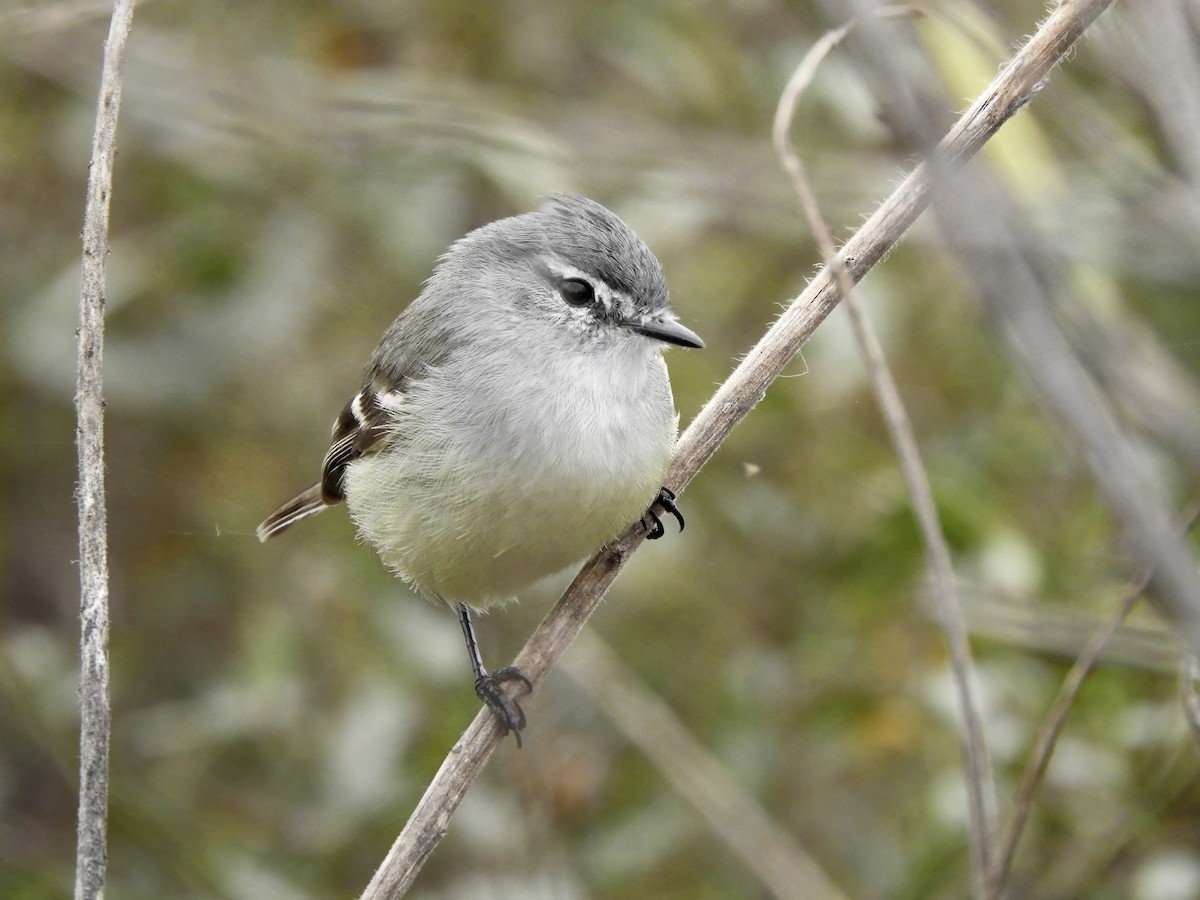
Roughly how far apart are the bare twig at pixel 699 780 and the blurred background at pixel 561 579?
17 centimetres

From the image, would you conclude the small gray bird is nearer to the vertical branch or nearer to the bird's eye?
the bird's eye

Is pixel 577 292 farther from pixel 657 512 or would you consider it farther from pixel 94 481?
pixel 94 481

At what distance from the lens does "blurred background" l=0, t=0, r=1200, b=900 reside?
3.00 metres

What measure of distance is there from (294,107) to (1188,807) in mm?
2823

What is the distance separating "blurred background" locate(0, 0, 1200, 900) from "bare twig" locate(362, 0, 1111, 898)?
58 cm

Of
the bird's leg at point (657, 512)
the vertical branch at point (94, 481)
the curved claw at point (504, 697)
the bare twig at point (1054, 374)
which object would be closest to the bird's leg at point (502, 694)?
the curved claw at point (504, 697)

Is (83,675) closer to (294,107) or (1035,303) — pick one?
(1035,303)

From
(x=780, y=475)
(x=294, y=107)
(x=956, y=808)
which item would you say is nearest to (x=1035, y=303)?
(x=956, y=808)

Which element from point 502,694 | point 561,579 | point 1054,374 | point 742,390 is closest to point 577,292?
point 742,390

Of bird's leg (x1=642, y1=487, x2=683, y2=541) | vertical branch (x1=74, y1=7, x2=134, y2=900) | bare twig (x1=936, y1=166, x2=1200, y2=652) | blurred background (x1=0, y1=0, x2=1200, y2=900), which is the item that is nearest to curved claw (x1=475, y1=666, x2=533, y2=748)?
blurred background (x1=0, y1=0, x2=1200, y2=900)

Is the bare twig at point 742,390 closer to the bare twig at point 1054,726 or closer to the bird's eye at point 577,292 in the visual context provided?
the bird's eye at point 577,292

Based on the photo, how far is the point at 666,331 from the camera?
8.74ft

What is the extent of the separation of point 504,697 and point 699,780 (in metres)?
0.48

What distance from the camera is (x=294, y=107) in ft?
11.7
